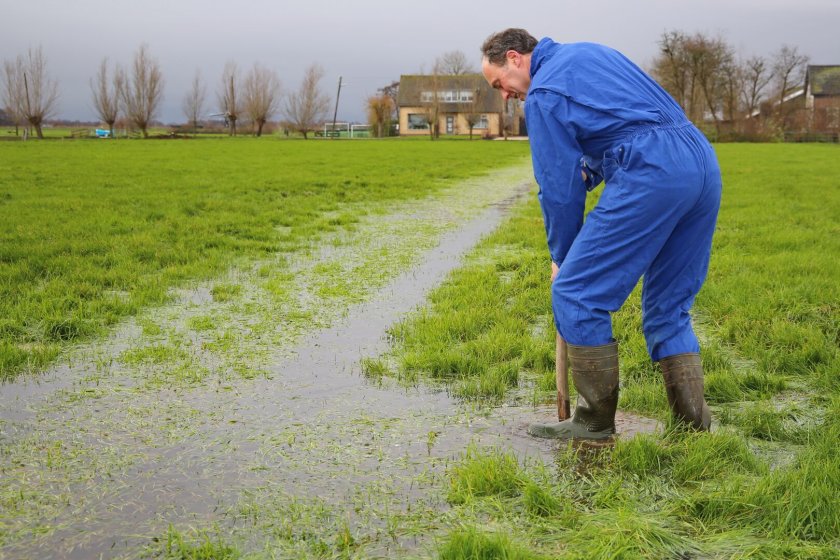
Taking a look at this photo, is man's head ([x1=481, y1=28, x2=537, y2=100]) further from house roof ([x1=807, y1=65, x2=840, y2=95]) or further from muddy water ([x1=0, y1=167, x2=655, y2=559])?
house roof ([x1=807, y1=65, x2=840, y2=95])

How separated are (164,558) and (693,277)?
2.53m

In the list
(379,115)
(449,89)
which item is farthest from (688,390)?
(449,89)

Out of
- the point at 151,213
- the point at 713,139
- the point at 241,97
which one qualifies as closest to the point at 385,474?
the point at 151,213

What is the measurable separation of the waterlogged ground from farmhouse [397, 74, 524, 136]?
79.9 m

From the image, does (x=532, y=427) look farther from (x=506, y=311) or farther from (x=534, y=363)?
(x=506, y=311)

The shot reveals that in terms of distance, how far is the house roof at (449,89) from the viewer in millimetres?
86188

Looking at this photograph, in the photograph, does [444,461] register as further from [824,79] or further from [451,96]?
[824,79]

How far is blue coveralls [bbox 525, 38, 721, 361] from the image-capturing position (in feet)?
10.8

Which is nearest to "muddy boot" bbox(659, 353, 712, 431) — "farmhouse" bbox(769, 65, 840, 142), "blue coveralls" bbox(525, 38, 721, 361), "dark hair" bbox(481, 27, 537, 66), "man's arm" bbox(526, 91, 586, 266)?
"blue coveralls" bbox(525, 38, 721, 361)

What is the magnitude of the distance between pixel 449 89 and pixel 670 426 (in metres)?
89.3

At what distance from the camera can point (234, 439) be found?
3.76 metres

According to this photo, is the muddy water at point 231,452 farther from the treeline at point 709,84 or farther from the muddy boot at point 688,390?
the treeline at point 709,84

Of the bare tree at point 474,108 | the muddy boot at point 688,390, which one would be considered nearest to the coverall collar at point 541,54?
the muddy boot at point 688,390

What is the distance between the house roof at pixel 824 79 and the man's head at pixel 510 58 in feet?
293
